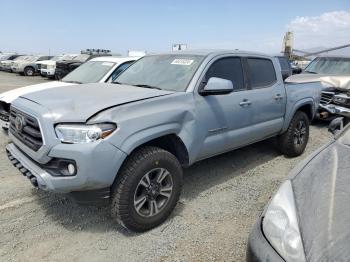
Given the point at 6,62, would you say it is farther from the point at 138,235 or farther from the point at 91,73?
the point at 138,235

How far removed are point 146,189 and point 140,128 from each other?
0.60m

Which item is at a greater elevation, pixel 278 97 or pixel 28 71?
pixel 278 97

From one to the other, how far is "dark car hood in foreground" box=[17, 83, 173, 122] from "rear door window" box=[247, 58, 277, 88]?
160 cm

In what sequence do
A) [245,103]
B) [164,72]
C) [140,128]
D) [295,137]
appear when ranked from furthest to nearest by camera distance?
1. [295,137]
2. [245,103]
3. [164,72]
4. [140,128]

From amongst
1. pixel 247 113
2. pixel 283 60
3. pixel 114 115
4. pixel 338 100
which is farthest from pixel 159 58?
pixel 283 60

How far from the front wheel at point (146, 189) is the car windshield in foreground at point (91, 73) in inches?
160

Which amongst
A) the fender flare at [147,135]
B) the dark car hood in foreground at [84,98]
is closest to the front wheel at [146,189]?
the fender flare at [147,135]

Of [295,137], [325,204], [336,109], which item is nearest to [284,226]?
[325,204]

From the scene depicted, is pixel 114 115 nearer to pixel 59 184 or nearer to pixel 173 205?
pixel 59 184

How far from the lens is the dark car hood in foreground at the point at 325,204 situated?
1763mm

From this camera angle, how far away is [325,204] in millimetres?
2041

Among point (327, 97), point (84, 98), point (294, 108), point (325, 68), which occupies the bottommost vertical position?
point (327, 97)

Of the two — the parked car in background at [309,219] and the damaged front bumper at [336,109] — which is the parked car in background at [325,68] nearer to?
the damaged front bumper at [336,109]

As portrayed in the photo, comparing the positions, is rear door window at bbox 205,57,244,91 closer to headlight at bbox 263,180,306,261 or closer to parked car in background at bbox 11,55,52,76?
headlight at bbox 263,180,306,261
